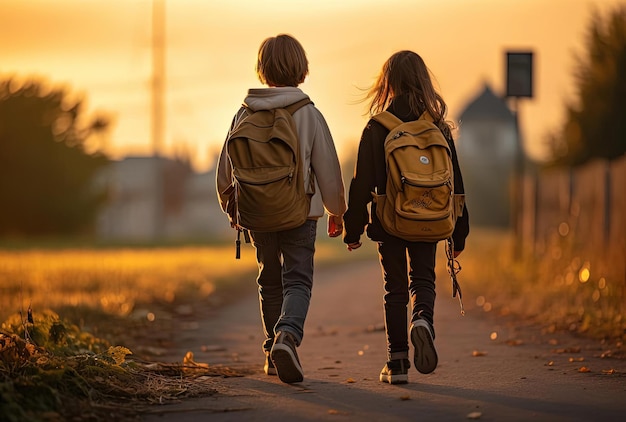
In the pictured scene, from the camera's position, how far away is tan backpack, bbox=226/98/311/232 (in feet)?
21.2

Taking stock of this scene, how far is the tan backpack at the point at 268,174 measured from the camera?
6457 mm

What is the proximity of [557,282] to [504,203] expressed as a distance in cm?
5040

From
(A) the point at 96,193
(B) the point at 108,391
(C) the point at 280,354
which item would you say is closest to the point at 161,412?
(B) the point at 108,391

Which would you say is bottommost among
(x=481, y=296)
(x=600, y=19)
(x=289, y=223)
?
(x=481, y=296)

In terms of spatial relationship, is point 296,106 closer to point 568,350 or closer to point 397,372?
point 397,372

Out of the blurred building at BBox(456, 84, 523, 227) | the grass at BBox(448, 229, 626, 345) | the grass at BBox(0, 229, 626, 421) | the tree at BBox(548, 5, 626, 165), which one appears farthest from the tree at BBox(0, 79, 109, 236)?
the grass at BBox(448, 229, 626, 345)

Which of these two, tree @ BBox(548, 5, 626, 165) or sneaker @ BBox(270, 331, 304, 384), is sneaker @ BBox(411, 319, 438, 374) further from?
tree @ BBox(548, 5, 626, 165)

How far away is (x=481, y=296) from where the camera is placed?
45.2 ft

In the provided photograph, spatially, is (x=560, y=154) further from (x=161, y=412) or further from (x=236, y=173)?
(x=161, y=412)

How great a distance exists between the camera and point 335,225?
6762mm

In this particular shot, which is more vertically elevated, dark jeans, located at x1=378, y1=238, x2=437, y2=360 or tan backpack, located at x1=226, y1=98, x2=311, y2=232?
tan backpack, located at x1=226, y1=98, x2=311, y2=232

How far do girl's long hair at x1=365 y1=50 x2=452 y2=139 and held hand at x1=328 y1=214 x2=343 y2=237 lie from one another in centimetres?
69

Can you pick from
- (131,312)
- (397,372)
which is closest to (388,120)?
(397,372)

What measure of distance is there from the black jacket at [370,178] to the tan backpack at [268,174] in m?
0.27
